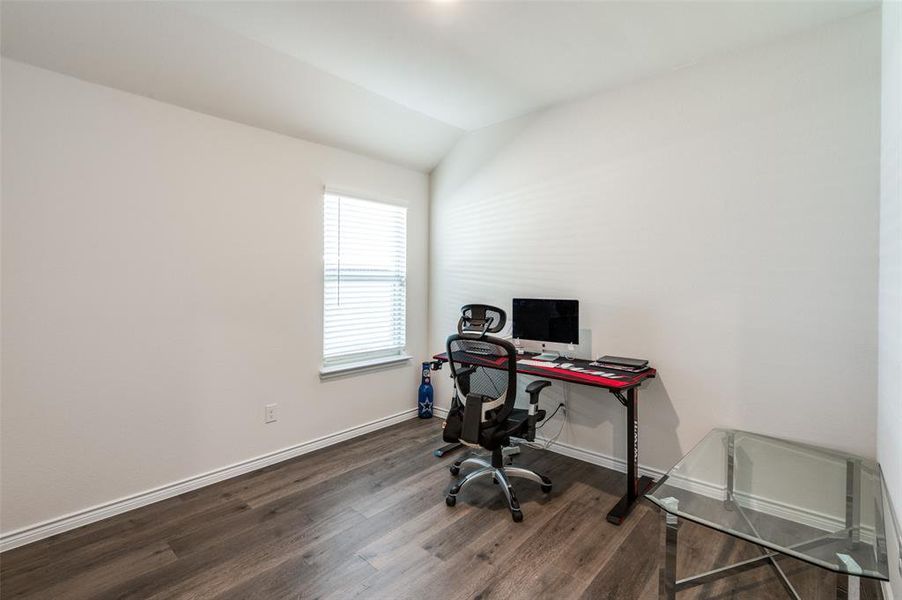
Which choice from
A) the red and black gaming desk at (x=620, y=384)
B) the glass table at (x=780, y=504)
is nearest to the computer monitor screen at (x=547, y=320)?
the red and black gaming desk at (x=620, y=384)

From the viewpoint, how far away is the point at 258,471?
2902mm

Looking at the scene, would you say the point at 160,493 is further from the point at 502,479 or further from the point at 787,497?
the point at 787,497

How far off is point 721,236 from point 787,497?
1.41m

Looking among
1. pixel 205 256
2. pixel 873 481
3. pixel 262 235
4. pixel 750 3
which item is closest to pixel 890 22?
pixel 750 3

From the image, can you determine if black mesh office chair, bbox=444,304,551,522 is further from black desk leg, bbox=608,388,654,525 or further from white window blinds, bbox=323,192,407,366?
white window blinds, bbox=323,192,407,366

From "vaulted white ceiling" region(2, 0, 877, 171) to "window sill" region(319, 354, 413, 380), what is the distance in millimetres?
1846

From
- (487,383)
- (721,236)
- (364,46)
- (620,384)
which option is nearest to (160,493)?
(487,383)

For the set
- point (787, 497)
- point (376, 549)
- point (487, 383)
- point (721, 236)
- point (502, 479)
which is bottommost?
point (376, 549)

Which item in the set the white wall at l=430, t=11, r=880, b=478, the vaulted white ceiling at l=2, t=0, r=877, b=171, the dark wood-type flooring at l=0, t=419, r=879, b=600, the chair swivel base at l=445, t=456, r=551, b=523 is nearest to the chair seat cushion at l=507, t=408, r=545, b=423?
the chair swivel base at l=445, t=456, r=551, b=523

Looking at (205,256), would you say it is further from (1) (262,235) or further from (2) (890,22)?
(2) (890,22)

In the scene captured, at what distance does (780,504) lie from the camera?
175 centimetres

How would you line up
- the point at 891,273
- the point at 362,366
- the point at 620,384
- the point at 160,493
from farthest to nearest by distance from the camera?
1. the point at 362,366
2. the point at 160,493
3. the point at 620,384
4. the point at 891,273

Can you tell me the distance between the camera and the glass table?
1.36m

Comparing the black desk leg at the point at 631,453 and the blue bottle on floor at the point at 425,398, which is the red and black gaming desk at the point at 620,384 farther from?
the blue bottle on floor at the point at 425,398
